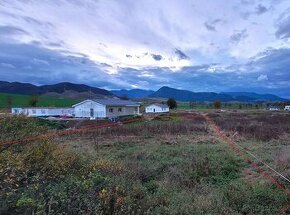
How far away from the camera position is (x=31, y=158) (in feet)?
22.4

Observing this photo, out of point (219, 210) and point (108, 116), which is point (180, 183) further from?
point (108, 116)

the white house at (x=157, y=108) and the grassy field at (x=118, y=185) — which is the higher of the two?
the white house at (x=157, y=108)

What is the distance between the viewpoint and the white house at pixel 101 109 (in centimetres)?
4500

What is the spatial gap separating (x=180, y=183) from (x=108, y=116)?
127 ft

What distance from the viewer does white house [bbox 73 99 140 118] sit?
45.0 meters

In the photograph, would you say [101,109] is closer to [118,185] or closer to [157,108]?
[157,108]

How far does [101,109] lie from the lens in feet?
148

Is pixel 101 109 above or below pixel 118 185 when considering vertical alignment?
above

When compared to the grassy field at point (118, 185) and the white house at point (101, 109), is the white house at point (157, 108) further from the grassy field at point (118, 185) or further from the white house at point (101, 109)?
the grassy field at point (118, 185)

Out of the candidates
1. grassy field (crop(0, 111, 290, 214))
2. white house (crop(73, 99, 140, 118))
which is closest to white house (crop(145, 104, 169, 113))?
white house (crop(73, 99, 140, 118))

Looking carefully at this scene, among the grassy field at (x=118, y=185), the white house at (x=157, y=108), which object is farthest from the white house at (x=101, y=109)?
the grassy field at (x=118, y=185)

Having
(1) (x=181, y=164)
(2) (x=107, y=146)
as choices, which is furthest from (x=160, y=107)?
(1) (x=181, y=164)

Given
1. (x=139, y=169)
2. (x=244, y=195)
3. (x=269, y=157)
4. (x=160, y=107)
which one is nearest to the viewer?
(x=244, y=195)

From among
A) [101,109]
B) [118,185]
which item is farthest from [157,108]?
[118,185]
